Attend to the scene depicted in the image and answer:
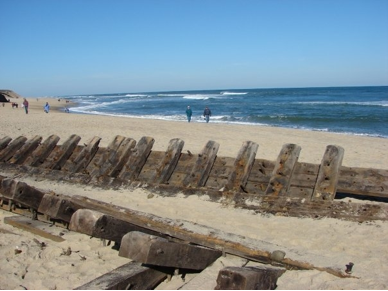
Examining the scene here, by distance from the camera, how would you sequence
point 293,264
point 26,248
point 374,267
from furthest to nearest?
point 26,248, point 374,267, point 293,264

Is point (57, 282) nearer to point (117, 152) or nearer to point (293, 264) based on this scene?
point (293, 264)

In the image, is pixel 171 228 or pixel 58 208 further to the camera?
pixel 58 208

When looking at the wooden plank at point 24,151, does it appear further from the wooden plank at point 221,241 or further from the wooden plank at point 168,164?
the wooden plank at point 221,241

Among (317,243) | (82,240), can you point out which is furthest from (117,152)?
(317,243)

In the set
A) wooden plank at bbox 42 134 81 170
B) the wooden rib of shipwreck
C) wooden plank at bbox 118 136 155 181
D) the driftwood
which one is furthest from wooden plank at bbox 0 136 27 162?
the driftwood

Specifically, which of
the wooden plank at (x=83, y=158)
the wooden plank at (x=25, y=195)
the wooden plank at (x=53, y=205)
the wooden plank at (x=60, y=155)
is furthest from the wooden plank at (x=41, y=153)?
the wooden plank at (x=53, y=205)

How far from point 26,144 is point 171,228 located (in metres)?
5.31

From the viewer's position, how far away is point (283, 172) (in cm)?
496

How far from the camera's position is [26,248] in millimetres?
4180

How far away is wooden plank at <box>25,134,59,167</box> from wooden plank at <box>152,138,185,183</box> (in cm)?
277

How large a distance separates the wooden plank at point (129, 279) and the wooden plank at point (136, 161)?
2945 mm

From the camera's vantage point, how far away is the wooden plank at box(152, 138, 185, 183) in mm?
5746

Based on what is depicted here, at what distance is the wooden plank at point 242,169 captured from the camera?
512cm

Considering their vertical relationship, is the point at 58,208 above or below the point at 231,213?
above
